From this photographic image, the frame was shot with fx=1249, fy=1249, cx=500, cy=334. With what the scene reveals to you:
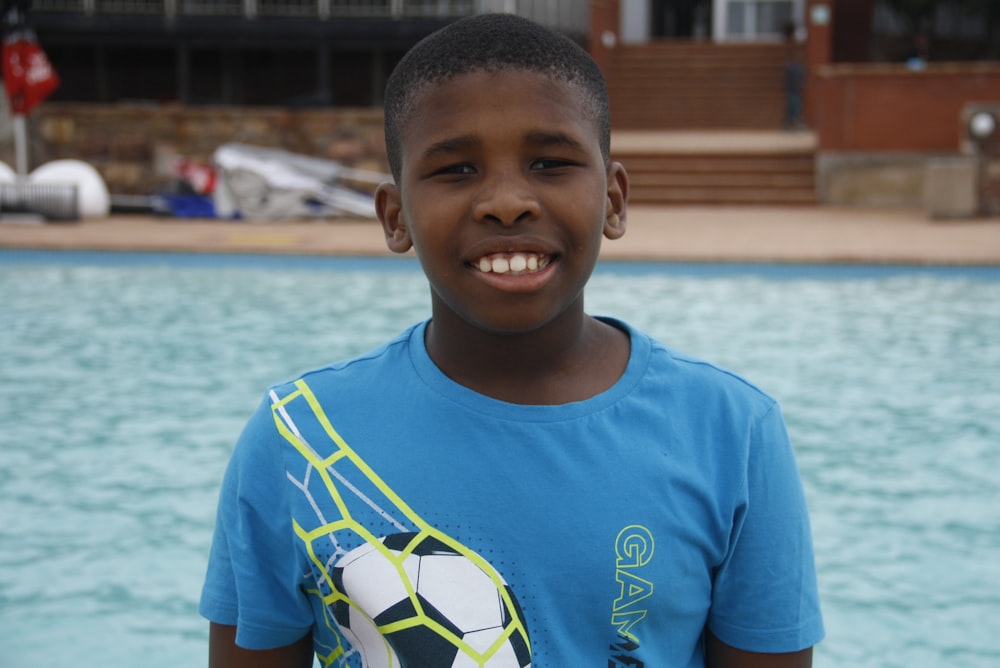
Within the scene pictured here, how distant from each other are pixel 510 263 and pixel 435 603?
16.4 inches

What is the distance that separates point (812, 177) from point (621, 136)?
4136 mm

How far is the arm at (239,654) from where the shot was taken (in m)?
1.60

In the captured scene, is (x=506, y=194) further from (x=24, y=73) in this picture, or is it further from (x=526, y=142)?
(x=24, y=73)

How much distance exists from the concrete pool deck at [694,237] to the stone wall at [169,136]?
50.0 inches

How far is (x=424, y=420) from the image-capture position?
153 cm

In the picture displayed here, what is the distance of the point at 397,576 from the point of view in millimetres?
1485

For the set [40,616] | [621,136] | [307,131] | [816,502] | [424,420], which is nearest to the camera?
[424,420]

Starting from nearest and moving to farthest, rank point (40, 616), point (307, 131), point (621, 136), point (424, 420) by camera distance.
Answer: point (424, 420), point (40, 616), point (307, 131), point (621, 136)

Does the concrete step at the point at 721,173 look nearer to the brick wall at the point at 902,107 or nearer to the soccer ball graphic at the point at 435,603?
the brick wall at the point at 902,107

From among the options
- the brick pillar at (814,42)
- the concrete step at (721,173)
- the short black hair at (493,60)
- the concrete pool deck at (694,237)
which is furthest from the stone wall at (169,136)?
the short black hair at (493,60)

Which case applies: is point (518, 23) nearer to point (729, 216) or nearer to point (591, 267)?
point (591, 267)

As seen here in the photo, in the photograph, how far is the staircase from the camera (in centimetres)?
Answer: 1741

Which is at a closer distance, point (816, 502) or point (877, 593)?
point (877, 593)

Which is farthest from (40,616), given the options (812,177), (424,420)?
(812,177)
